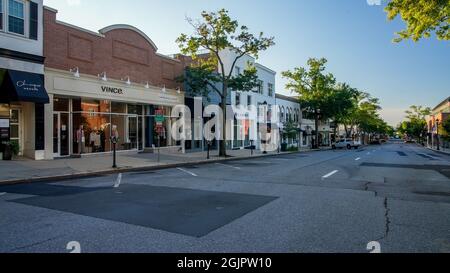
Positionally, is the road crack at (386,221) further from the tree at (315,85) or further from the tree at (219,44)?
the tree at (315,85)

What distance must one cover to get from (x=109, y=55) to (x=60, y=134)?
5979 mm

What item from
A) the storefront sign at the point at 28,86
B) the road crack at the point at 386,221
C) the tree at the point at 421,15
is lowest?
the road crack at the point at 386,221

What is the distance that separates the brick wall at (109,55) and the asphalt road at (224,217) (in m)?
10.7

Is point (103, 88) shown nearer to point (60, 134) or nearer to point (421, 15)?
point (60, 134)

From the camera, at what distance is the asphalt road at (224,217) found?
4.75 metres

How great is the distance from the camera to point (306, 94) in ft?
173

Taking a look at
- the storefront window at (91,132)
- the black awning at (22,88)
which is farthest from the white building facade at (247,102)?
the black awning at (22,88)

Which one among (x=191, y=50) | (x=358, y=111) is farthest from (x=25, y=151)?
(x=358, y=111)

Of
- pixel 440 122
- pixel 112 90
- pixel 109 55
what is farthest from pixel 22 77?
pixel 440 122

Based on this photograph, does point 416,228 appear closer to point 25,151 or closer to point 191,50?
point 25,151

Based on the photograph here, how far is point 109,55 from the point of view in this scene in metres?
21.6

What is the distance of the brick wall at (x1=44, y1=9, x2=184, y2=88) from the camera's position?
60.2 feet

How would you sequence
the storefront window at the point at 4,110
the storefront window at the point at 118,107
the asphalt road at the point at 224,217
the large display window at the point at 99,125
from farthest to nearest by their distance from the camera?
the storefront window at the point at 118,107
the large display window at the point at 99,125
the storefront window at the point at 4,110
the asphalt road at the point at 224,217
